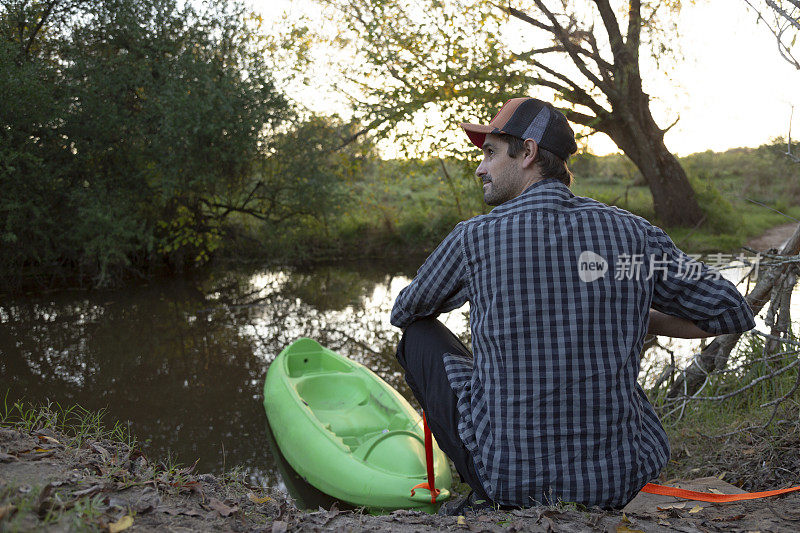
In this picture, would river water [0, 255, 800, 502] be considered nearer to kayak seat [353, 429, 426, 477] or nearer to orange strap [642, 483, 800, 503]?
kayak seat [353, 429, 426, 477]

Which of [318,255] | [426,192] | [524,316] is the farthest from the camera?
[426,192]

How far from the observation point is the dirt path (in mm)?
12277

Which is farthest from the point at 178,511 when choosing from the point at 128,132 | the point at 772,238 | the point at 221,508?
the point at 772,238

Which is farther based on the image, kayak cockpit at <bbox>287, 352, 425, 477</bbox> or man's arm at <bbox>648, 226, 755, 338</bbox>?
kayak cockpit at <bbox>287, 352, 425, 477</bbox>

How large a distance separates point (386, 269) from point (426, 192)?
318cm

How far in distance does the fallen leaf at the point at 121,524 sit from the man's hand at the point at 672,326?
1.66 meters

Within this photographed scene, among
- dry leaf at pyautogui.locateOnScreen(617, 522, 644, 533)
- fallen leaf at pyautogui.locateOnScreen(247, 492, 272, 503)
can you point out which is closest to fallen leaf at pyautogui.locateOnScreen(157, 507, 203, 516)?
fallen leaf at pyautogui.locateOnScreen(247, 492, 272, 503)

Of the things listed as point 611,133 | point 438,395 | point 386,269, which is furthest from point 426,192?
point 438,395

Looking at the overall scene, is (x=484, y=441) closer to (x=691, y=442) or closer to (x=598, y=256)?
(x=598, y=256)

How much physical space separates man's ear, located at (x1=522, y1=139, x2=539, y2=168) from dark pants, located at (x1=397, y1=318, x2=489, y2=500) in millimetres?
640

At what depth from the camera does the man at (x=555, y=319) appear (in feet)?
6.00

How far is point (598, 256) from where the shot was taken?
72.3 inches

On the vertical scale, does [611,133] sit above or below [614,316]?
above

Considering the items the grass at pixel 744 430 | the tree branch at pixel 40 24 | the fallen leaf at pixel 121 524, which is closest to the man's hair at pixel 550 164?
the fallen leaf at pixel 121 524
